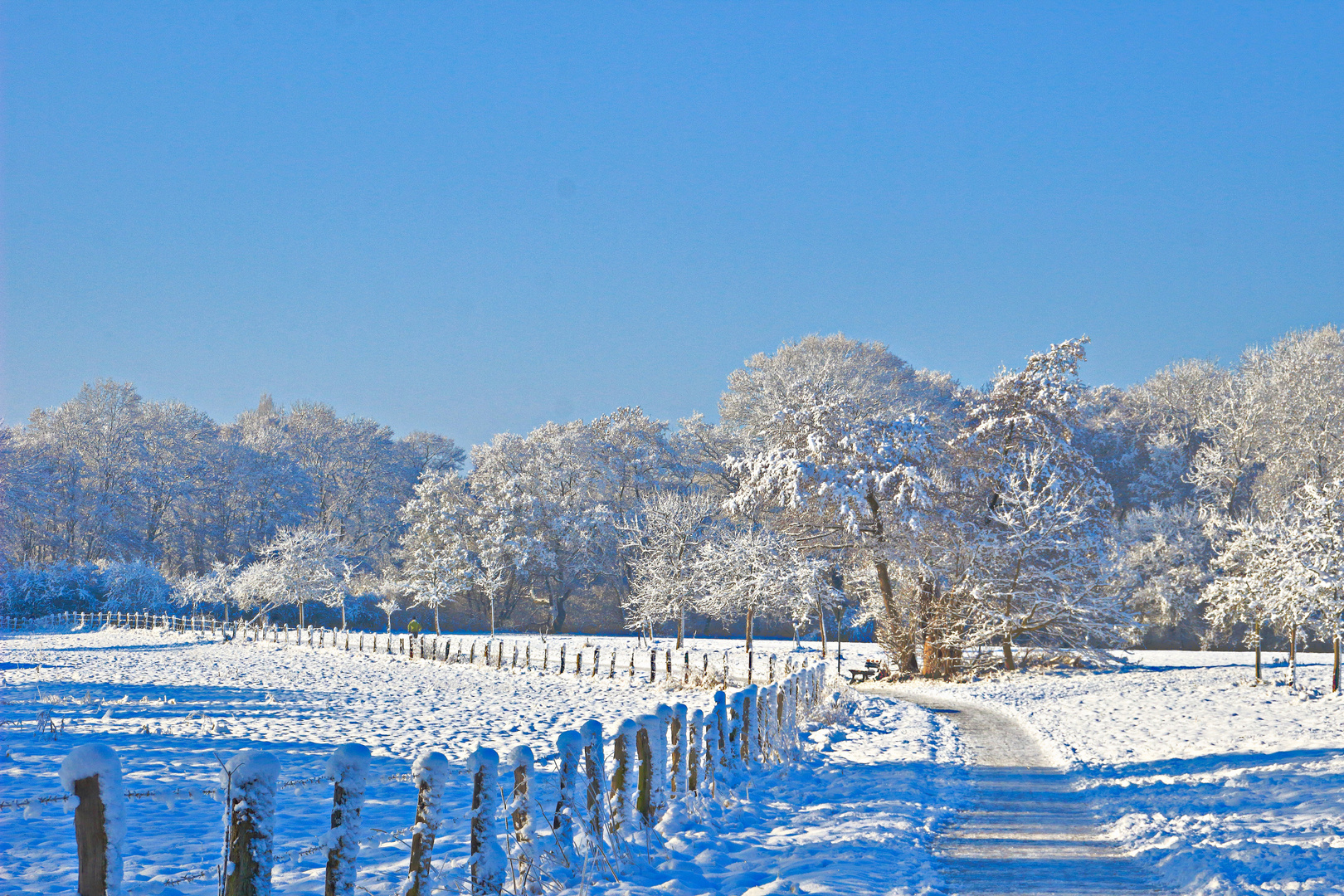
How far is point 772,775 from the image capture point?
956 centimetres

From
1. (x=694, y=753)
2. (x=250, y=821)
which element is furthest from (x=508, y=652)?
(x=250, y=821)

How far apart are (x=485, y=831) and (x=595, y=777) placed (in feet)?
4.44

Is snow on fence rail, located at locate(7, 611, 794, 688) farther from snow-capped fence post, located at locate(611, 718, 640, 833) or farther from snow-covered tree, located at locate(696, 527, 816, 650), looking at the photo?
snow-capped fence post, located at locate(611, 718, 640, 833)

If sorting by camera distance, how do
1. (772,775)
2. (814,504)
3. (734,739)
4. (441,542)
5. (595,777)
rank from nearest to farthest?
1. (595,777)
2. (734,739)
3. (772,775)
4. (814,504)
5. (441,542)

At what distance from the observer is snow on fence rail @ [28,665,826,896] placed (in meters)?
3.07

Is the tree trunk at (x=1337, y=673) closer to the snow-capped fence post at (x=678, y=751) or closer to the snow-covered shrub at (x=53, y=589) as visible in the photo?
the snow-capped fence post at (x=678, y=751)

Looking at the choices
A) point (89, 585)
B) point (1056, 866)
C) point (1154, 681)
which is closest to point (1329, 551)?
point (1154, 681)

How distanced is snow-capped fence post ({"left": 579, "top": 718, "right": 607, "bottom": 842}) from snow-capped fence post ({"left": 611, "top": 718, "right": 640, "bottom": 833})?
0.22 m

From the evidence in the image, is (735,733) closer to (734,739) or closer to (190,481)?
(734,739)

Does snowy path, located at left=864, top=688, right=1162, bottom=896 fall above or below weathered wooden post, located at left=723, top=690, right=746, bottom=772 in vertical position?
below

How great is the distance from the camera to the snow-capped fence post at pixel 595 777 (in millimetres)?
5793

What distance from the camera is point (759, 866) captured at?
6.15 meters

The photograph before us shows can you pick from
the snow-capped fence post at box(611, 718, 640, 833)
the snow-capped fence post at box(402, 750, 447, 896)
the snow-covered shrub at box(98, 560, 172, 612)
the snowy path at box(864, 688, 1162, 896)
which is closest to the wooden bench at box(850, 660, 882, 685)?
the snowy path at box(864, 688, 1162, 896)

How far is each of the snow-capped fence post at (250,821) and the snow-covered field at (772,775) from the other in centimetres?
230
